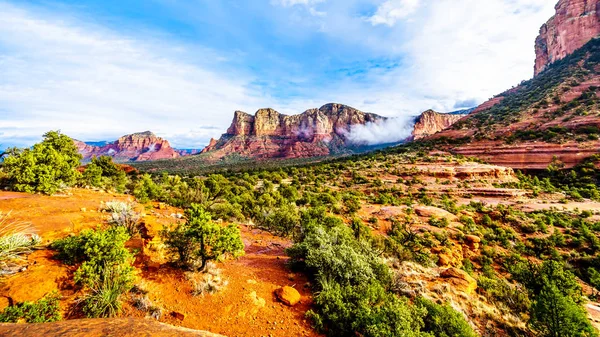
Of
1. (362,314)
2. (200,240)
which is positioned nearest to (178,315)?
(200,240)

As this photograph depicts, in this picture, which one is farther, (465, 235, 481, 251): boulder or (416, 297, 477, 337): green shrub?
(465, 235, 481, 251): boulder

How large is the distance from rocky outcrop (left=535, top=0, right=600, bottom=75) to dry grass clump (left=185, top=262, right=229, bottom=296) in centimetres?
14009

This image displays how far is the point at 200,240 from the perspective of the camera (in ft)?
26.5

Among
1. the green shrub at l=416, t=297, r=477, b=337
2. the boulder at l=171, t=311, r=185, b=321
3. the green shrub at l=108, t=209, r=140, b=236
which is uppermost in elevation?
the green shrub at l=108, t=209, r=140, b=236

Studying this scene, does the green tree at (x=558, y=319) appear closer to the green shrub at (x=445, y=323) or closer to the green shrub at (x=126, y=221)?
the green shrub at (x=445, y=323)

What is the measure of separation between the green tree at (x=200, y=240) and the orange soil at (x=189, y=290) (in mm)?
677

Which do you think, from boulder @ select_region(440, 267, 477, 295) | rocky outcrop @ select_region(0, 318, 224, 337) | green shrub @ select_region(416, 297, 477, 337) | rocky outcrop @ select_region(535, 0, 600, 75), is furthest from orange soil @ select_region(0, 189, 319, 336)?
rocky outcrop @ select_region(535, 0, 600, 75)

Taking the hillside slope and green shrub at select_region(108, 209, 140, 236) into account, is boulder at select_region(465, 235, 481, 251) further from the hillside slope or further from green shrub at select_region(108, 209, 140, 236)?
the hillside slope

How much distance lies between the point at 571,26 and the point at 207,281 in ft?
490

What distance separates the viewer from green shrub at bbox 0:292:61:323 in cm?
494

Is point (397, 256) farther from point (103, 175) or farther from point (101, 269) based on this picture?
point (103, 175)

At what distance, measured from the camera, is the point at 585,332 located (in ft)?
23.7

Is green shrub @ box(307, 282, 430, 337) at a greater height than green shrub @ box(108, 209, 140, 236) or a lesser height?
lesser

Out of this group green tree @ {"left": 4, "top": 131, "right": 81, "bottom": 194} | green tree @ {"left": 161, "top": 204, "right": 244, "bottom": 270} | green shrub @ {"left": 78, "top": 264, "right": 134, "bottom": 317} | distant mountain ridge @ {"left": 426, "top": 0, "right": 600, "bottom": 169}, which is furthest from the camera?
distant mountain ridge @ {"left": 426, "top": 0, "right": 600, "bottom": 169}
